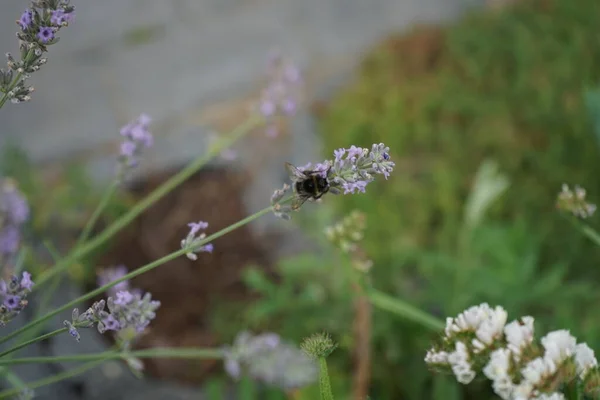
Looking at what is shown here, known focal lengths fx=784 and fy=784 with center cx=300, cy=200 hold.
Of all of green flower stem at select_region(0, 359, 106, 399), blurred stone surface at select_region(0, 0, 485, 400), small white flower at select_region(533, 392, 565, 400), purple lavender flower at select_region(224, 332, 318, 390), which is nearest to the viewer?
small white flower at select_region(533, 392, 565, 400)

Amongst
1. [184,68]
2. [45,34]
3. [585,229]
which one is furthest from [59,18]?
[184,68]

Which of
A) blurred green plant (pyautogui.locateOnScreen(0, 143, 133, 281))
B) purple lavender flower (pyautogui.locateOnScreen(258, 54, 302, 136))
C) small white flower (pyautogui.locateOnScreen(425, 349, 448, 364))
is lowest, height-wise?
small white flower (pyautogui.locateOnScreen(425, 349, 448, 364))

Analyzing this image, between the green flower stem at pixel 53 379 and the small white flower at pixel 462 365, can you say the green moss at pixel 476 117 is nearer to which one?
the green flower stem at pixel 53 379

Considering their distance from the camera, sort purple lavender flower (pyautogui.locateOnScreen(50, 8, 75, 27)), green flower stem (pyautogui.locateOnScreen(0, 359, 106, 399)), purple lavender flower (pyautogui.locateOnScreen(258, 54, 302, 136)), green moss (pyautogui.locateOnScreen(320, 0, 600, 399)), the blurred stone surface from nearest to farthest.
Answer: purple lavender flower (pyautogui.locateOnScreen(50, 8, 75, 27))
green flower stem (pyautogui.locateOnScreen(0, 359, 106, 399))
purple lavender flower (pyautogui.locateOnScreen(258, 54, 302, 136))
green moss (pyautogui.locateOnScreen(320, 0, 600, 399))
the blurred stone surface

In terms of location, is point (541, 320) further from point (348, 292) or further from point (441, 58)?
point (441, 58)

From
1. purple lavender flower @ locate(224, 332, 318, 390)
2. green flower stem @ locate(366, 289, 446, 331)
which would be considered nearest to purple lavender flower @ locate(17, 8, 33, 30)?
green flower stem @ locate(366, 289, 446, 331)

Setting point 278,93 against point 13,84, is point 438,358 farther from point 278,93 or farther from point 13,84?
point 278,93

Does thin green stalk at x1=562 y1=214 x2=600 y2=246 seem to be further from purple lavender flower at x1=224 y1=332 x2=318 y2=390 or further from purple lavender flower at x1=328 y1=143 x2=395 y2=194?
purple lavender flower at x1=224 y1=332 x2=318 y2=390

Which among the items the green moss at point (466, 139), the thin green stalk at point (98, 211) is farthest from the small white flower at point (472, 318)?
the green moss at point (466, 139)
